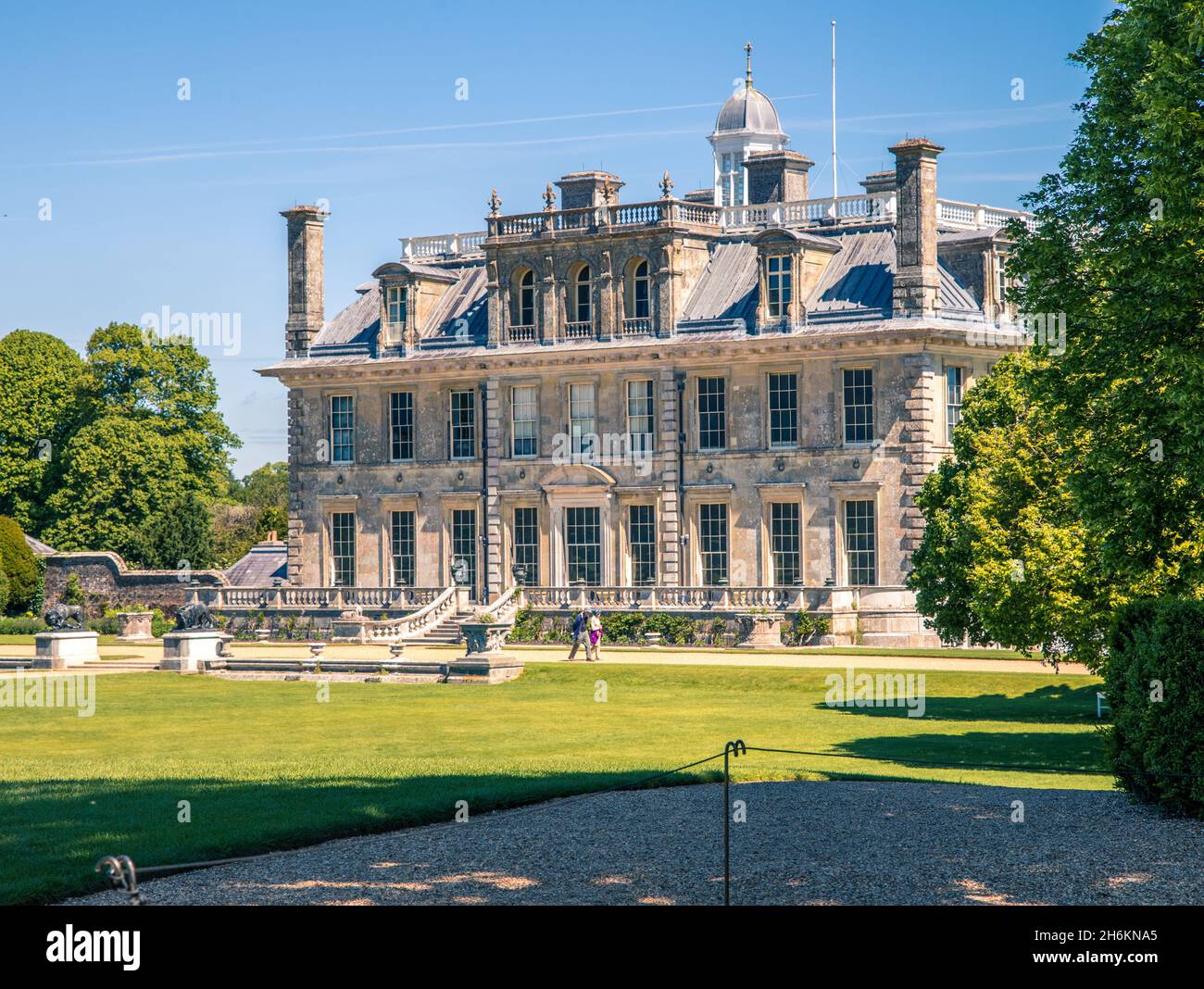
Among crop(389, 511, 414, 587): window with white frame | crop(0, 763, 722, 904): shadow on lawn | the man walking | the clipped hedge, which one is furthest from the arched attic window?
the clipped hedge

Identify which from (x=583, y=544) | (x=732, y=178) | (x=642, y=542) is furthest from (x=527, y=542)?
(x=732, y=178)

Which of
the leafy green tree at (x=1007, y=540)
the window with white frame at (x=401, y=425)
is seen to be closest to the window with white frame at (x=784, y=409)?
the leafy green tree at (x=1007, y=540)

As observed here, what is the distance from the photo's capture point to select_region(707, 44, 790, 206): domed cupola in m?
71.3

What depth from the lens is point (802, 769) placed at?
24.5m

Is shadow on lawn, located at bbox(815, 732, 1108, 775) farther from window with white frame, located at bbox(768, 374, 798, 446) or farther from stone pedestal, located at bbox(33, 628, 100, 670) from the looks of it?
window with white frame, located at bbox(768, 374, 798, 446)

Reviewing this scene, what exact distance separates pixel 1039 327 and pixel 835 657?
20.9 metres

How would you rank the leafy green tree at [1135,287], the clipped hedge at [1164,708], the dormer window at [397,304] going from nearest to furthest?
the clipped hedge at [1164,708], the leafy green tree at [1135,287], the dormer window at [397,304]

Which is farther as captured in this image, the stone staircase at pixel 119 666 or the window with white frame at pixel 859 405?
the window with white frame at pixel 859 405

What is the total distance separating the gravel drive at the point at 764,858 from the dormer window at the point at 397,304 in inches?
1682

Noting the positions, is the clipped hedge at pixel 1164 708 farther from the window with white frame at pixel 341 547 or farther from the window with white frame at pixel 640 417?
the window with white frame at pixel 341 547

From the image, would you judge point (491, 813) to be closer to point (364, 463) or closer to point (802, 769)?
point (802, 769)

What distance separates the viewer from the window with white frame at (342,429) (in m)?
62.7

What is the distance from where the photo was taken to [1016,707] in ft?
117

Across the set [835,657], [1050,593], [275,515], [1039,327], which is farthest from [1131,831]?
[275,515]
